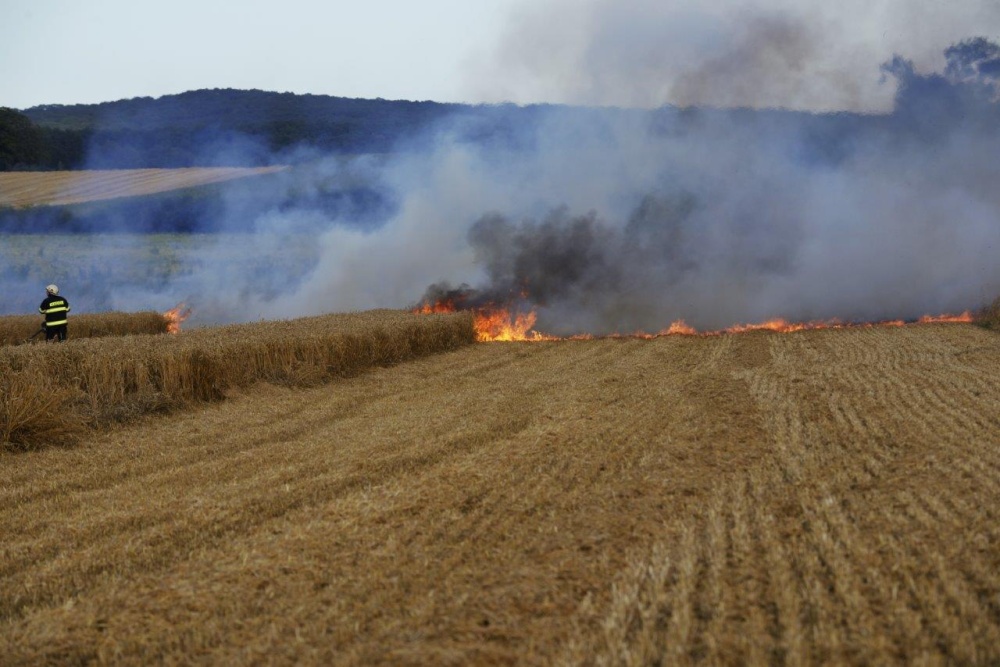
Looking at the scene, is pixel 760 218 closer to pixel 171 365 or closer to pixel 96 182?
pixel 171 365

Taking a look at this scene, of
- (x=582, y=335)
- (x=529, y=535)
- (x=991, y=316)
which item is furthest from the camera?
(x=582, y=335)

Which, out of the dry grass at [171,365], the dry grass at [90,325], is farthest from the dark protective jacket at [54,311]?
the dry grass at [171,365]

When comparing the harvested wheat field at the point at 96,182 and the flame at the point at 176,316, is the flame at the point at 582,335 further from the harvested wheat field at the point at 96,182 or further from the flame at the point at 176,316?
the harvested wheat field at the point at 96,182

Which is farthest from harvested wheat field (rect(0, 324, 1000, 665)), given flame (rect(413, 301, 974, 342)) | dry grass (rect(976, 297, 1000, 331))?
dry grass (rect(976, 297, 1000, 331))

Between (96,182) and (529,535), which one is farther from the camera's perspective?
(96,182)

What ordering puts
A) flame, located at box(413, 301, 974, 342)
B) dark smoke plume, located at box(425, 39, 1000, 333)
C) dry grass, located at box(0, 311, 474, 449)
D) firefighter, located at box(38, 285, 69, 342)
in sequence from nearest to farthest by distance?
dry grass, located at box(0, 311, 474, 449) → firefighter, located at box(38, 285, 69, 342) → flame, located at box(413, 301, 974, 342) → dark smoke plume, located at box(425, 39, 1000, 333)

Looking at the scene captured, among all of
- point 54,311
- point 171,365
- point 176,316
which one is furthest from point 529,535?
point 176,316

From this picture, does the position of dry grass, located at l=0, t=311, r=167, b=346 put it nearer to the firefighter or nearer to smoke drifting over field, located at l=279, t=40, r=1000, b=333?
the firefighter

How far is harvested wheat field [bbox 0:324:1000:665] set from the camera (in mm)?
3523

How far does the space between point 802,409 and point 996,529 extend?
3.83 m

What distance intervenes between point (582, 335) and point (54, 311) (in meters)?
11.4

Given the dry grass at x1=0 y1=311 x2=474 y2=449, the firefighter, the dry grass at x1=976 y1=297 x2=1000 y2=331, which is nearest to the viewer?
the dry grass at x1=0 y1=311 x2=474 y2=449

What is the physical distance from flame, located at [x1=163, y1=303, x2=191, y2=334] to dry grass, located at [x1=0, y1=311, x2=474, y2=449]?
8.16m

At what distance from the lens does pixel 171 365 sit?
1003 centimetres
